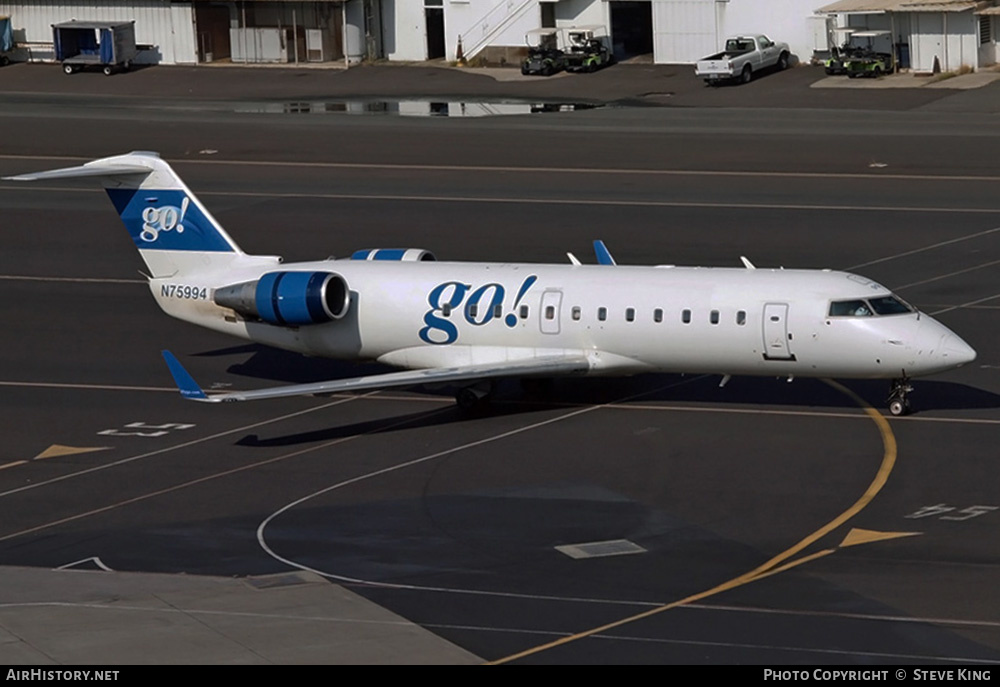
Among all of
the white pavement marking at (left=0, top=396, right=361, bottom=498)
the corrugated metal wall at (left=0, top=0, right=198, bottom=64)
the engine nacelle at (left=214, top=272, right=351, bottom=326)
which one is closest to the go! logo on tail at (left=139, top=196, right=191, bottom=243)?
the engine nacelle at (left=214, top=272, right=351, bottom=326)

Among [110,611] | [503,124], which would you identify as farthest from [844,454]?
[503,124]

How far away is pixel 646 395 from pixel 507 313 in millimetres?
4128

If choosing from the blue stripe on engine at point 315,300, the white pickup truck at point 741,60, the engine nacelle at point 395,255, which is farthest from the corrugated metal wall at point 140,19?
the blue stripe on engine at point 315,300

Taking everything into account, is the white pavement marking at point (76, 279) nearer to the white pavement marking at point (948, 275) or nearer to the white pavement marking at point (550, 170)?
the white pavement marking at point (550, 170)

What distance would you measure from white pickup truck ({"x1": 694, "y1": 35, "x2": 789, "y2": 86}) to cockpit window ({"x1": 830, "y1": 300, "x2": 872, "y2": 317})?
53.1m

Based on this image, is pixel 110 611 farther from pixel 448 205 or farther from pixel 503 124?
pixel 503 124

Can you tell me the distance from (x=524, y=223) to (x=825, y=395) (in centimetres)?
2172

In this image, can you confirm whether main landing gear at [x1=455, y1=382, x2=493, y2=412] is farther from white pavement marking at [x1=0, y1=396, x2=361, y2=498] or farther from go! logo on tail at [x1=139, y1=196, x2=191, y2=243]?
go! logo on tail at [x1=139, y1=196, x2=191, y2=243]

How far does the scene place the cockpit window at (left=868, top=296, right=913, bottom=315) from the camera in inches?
1467

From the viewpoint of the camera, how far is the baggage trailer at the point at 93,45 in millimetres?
101438

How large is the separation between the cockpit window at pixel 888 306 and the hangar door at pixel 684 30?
59.6 metres

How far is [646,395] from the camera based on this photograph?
41219mm

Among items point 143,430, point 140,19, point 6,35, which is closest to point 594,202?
point 143,430

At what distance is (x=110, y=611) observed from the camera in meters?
27.0
